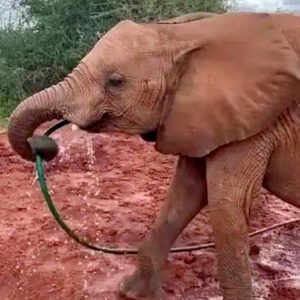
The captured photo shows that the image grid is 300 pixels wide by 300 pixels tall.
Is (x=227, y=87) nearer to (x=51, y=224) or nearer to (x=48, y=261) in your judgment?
(x=48, y=261)

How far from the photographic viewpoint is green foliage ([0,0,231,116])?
7.77m

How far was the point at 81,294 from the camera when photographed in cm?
363

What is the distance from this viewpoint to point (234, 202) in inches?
122

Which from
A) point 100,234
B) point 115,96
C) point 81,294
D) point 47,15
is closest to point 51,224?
point 100,234

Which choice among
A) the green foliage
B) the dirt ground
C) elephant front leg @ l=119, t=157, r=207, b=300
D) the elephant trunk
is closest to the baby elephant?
the elephant trunk

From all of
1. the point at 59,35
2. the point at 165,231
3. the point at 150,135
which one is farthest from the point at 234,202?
the point at 59,35

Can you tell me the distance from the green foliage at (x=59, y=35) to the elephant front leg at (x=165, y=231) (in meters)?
4.26

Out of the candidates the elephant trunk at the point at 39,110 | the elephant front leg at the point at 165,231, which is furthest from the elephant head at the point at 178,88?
the elephant front leg at the point at 165,231

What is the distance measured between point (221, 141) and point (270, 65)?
29cm

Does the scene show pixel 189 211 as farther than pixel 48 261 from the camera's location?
No

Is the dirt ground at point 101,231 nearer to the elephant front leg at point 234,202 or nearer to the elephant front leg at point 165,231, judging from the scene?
the elephant front leg at point 165,231

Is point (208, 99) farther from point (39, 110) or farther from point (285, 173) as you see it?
point (39, 110)

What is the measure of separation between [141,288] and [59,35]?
4.57 m

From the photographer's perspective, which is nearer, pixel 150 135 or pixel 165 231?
pixel 150 135
